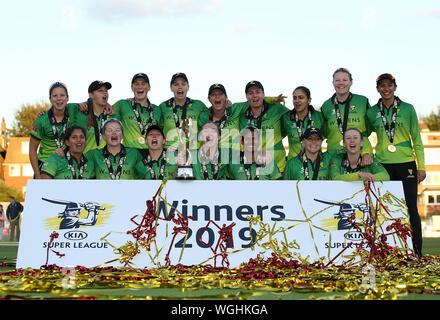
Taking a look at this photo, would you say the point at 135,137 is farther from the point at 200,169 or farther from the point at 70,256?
the point at 70,256

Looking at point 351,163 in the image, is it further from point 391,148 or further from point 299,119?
point 299,119

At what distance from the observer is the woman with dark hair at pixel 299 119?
9.73 m

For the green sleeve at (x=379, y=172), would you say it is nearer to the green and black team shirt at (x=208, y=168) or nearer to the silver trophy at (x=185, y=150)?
the green and black team shirt at (x=208, y=168)

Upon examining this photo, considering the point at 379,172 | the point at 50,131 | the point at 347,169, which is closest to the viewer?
the point at 379,172

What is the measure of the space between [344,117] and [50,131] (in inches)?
179

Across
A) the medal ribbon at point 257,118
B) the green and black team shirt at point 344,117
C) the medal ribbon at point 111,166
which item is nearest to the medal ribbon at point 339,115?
the green and black team shirt at point 344,117

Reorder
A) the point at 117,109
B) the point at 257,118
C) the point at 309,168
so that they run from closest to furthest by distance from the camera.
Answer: the point at 309,168 < the point at 257,118 < the point at 117,109

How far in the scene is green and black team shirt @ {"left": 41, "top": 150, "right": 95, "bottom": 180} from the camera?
8.94 meters

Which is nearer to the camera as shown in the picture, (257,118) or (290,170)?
(290,170)

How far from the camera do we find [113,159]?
9.12m

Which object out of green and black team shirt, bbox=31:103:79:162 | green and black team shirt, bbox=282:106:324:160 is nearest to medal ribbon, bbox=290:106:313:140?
green and black team shirt, bbox=282:106:324:160

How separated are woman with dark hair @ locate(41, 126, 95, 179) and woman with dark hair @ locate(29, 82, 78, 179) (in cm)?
51

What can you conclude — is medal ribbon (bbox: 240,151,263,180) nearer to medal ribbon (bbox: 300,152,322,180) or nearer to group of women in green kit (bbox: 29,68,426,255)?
group of women in green kit (bbox: 29,68,426,255)

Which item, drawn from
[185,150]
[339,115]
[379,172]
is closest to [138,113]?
[185,150]
